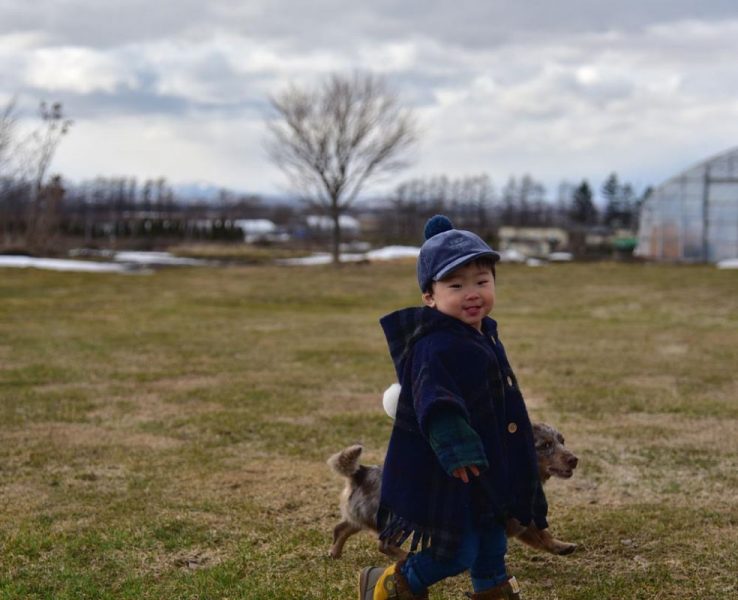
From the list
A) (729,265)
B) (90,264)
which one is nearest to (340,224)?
(90,264)

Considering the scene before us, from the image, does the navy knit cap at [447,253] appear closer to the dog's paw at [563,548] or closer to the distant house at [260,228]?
the dog's paw at [563,548]

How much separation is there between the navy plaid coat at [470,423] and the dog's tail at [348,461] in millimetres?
709

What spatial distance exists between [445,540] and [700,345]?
9.18 metres

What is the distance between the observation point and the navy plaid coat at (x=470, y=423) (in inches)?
110

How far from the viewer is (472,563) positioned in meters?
2.92

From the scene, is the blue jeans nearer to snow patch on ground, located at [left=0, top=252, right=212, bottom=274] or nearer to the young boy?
the young boy

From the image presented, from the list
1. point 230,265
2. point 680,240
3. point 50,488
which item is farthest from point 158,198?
point 50,488

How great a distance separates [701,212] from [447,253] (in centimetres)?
3035

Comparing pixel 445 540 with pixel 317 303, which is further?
pixel 317 303

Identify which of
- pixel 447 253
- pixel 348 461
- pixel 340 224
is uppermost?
pixel 340 224

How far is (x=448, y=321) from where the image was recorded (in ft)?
9.36

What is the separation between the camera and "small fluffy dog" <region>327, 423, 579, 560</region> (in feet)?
11.9

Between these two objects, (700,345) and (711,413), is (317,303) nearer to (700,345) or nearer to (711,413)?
(700,345)

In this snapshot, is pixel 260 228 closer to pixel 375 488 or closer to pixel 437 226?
pixel 375 488
